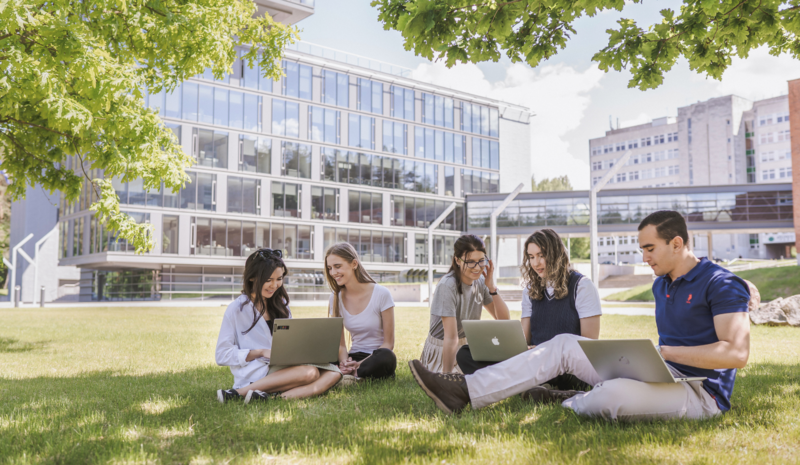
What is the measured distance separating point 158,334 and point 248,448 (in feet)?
34.3

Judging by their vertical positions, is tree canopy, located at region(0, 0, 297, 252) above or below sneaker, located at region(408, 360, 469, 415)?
above

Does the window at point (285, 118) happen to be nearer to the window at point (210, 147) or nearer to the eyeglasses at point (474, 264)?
the window at point (210, 147)

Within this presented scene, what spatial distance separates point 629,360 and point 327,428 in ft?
6.61

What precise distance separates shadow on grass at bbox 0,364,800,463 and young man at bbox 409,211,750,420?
0.38ft

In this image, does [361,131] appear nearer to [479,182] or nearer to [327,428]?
[479,182]

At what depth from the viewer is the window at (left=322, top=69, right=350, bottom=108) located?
43344mm

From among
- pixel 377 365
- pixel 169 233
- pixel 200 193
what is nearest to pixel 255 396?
pixel 377 365

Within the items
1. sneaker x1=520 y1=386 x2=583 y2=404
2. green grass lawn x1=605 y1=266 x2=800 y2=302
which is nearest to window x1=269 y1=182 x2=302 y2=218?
green grass lawn x1=605 y1=266 x2=800 y2=302

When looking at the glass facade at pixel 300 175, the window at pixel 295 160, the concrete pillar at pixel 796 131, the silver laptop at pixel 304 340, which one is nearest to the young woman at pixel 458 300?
the silver laptop at pixel 304 340

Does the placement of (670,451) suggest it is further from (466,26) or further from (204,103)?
(204,103)

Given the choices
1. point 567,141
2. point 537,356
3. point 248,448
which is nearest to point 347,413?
point 248,448

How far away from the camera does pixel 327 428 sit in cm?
398

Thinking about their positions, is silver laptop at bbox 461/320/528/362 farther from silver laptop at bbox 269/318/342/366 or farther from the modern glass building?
the modern glass building

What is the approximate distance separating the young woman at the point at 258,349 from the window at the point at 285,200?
3600 cm
